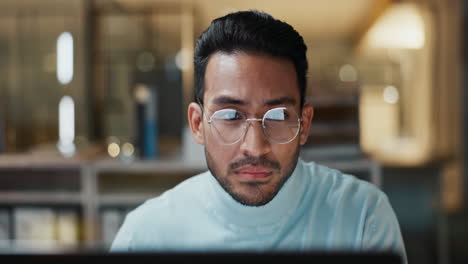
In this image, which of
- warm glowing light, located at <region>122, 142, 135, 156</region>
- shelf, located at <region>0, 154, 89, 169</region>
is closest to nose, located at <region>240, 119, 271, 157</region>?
shelf, located at <region>0, 154, 89, 169</region>

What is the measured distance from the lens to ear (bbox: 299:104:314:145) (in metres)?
0.43

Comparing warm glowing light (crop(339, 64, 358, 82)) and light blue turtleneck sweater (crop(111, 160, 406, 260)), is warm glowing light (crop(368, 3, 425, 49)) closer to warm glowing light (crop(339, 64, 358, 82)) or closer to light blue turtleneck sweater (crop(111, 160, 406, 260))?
warm glowing light (crop(339, 64, 358, 82))

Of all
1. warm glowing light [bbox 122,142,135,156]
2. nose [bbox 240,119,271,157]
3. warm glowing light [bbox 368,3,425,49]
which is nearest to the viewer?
nose [bbox 240,119,271,157]

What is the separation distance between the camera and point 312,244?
1.35 ft

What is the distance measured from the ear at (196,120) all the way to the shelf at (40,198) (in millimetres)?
795

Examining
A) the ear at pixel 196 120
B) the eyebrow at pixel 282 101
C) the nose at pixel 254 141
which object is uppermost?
the eyebrow at pixel 282 101

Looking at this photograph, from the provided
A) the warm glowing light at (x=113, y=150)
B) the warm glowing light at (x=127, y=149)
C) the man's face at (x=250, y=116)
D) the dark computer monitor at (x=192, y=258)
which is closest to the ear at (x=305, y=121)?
the man's face at (x=250, y=116)

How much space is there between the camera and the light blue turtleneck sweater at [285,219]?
42cm

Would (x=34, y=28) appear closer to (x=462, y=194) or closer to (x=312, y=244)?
(x=312, y=244)

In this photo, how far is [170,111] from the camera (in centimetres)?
110

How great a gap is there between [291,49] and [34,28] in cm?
191

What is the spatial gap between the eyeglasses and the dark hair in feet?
0.07

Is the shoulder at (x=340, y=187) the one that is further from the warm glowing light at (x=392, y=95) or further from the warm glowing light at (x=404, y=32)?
the warm glowing light at (x=392, y=95)

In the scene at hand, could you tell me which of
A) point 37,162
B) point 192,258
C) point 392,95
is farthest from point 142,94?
point 392,95
